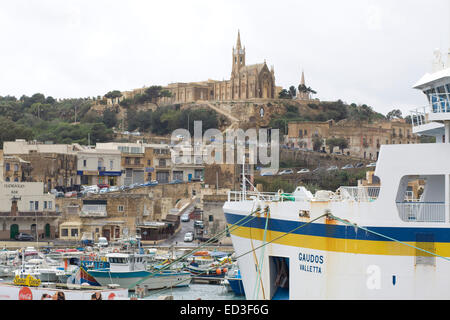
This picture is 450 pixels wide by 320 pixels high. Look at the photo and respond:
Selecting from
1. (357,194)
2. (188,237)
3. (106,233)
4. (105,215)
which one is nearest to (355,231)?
(357,194)

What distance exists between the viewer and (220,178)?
73.9 meters

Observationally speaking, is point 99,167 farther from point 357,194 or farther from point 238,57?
point 238,57

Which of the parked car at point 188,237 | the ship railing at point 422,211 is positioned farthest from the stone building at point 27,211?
the ship railing at point 422,211

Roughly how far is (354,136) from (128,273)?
69.4 metres

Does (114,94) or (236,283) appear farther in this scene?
(114,94)

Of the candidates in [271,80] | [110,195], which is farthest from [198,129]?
[110,195]

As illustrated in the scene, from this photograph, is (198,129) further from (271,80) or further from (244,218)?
(244,218)

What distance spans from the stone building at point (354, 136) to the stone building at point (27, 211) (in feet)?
165

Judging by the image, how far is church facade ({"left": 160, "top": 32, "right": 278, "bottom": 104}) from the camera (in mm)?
139375

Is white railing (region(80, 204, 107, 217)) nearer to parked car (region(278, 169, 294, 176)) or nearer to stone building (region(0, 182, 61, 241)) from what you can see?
stone building (region(0, 182, 61, 241))

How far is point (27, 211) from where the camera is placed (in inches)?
2478

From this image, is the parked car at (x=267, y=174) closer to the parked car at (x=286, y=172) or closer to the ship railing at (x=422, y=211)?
the parked car at (x=286, y=172)
